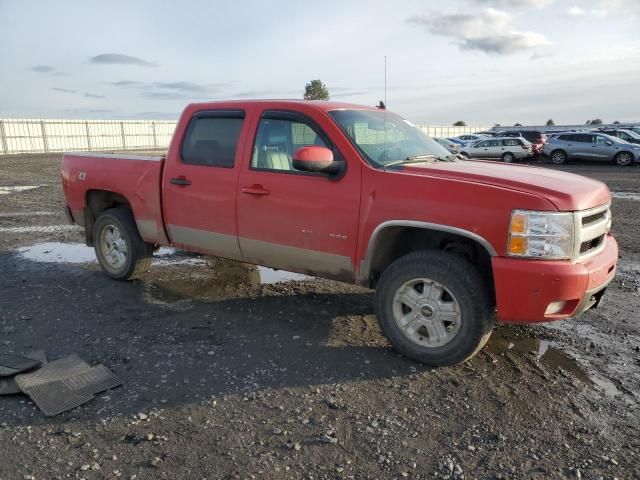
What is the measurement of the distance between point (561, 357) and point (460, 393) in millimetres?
1147

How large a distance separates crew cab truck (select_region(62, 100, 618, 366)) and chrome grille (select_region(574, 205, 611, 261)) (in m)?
0.02

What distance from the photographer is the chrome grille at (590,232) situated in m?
3.47

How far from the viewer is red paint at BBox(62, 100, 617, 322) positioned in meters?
3.46

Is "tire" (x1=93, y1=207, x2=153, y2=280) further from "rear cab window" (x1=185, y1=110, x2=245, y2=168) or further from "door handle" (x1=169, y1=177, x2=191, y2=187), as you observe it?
"rear cab window" (x1=185, y1=110, x2=245, y2=168)

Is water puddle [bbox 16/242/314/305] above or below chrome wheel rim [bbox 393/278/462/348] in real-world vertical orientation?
below

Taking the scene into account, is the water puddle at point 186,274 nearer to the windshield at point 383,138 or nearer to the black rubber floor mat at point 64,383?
the black rubber floor mat at point 64,383

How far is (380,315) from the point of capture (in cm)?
409

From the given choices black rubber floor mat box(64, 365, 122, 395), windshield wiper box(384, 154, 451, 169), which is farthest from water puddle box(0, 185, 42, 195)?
windshield wiper box(384, 154, 451, 169)

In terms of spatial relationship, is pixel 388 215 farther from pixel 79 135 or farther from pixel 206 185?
pixel 79 135

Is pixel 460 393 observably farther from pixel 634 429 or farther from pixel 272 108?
pixel 272 108

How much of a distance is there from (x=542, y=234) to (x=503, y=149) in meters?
24.8

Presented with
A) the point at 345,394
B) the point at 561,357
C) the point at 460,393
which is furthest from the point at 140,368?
the point at 561,357

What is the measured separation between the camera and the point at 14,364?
3779mm

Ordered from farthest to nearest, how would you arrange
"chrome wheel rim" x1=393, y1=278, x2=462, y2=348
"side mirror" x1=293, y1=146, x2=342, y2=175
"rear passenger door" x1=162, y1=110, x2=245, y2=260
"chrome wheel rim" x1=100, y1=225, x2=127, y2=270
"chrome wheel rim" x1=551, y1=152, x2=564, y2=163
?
"chrome wheel rim" x1=551, y1=152, x2=564, y2=163 → "chrome wheel rim" x1=100, y1=225, x2=127, y2=270 → "rear passenger door" x1=162, y1=110, x2=245, y2=260 → "side mirror" x1=293, y1=146, x2=342, y2=175 → "chrome wheel rim" x1=393, y1=278, x2=462, y2=348
